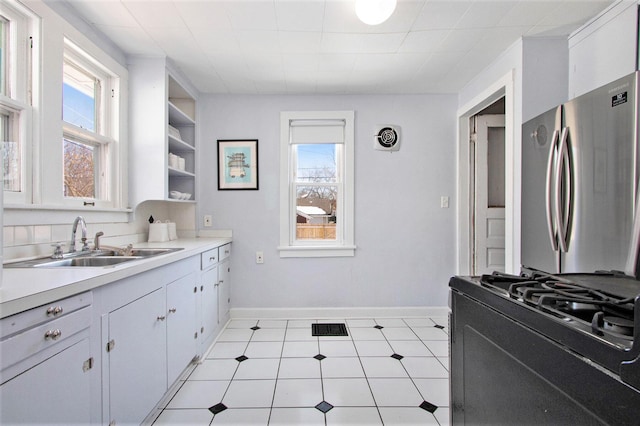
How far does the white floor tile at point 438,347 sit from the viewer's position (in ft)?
7.40

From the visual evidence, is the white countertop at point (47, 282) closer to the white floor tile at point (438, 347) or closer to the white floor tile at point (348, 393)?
the white floor tile at point (348, 393)

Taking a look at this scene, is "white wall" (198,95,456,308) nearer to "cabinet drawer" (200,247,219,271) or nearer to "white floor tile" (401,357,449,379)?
"cabinet drawer" (200,247,219,271)

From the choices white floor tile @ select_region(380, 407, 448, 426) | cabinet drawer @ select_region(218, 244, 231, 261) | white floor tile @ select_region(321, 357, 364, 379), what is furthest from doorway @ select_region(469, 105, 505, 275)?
cabinet drawer @ select_region(218, 244, 231, 261)

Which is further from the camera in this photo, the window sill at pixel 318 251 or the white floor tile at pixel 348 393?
the window sill at pixel 318 251

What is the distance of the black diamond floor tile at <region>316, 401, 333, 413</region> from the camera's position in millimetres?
1607

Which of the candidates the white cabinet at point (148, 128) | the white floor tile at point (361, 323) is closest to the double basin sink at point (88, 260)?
the white cabinet at point (148, 128)

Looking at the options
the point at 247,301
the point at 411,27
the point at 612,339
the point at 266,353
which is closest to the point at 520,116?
the point at 411,27

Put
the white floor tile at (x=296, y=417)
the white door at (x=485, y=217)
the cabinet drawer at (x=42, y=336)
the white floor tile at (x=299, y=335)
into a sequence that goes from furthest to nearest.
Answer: the white door at (x=485, y=217) < the white floor tile at (x=299, y=335) < the white floor tile at (x=296, y=417) < the cabinet drawer at (x=42, y=336)

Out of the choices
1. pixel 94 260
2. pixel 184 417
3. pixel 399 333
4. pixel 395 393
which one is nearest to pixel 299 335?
pixel 399 333

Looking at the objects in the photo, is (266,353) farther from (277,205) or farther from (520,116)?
(520,116)

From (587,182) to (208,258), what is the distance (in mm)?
2482

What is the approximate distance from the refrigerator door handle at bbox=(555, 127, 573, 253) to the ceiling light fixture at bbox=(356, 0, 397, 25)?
45.6 inches

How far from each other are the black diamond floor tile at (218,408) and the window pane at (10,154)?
1.59 metres

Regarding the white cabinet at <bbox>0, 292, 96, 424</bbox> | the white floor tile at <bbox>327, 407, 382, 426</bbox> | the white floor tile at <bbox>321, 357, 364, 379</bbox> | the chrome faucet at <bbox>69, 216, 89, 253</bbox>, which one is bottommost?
the white floor tile at <bbox>327, 407, 382, 426</bbox>
